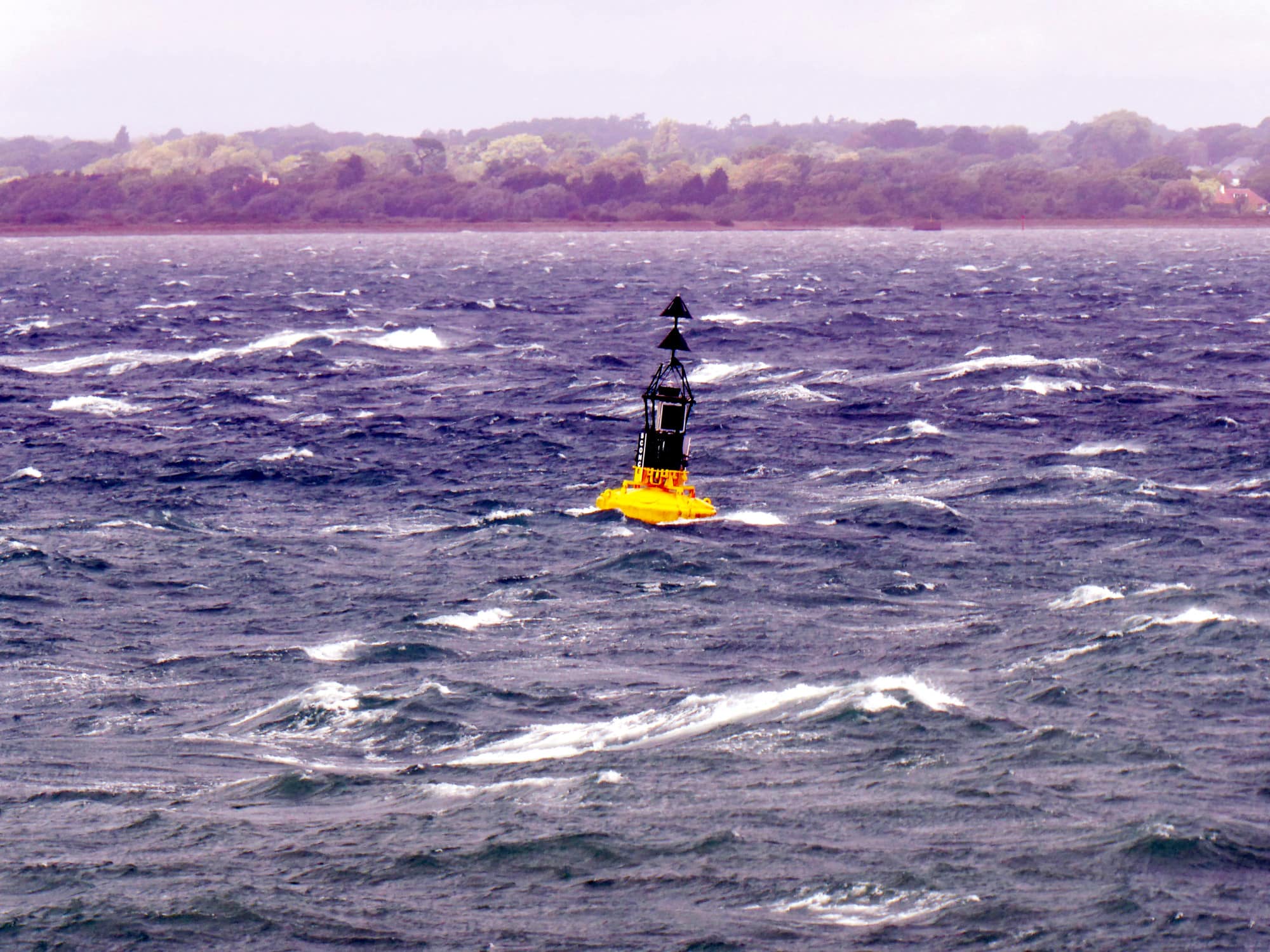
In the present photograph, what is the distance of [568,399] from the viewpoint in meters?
67.9

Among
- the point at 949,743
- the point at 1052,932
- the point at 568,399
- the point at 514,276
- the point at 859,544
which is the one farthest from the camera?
the point at 514,276

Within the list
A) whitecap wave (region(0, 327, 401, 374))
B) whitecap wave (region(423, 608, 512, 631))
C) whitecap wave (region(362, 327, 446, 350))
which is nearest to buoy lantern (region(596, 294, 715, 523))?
whitecap wave (region(423, 608, 512, 631))

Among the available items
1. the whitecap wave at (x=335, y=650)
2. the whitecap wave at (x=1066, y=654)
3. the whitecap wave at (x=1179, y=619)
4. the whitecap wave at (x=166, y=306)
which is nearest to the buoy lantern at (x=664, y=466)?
the whitecap wave at (x=335, y=650)

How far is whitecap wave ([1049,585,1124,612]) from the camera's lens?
111ft

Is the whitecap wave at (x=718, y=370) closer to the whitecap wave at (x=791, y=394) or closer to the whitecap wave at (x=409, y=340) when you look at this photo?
the whitecap wave at (x=791, y=394)

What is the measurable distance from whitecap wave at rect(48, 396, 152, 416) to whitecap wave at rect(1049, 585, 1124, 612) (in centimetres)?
4212

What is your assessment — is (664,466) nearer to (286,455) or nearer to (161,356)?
(286,455)

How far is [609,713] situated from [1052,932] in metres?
10.2

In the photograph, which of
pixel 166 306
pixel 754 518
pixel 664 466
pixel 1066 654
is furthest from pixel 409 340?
pixel 1066 654

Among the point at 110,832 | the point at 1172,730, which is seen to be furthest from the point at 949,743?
the point at 110,832

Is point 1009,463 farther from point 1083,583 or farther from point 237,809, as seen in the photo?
point 237,809

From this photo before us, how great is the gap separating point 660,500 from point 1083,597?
12708 mm

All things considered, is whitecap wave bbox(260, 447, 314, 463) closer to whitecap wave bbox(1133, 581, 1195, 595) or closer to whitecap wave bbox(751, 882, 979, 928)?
whitecap wave bbox(1133, 581, 1195, 595)

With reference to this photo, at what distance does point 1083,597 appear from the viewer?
3422cm
